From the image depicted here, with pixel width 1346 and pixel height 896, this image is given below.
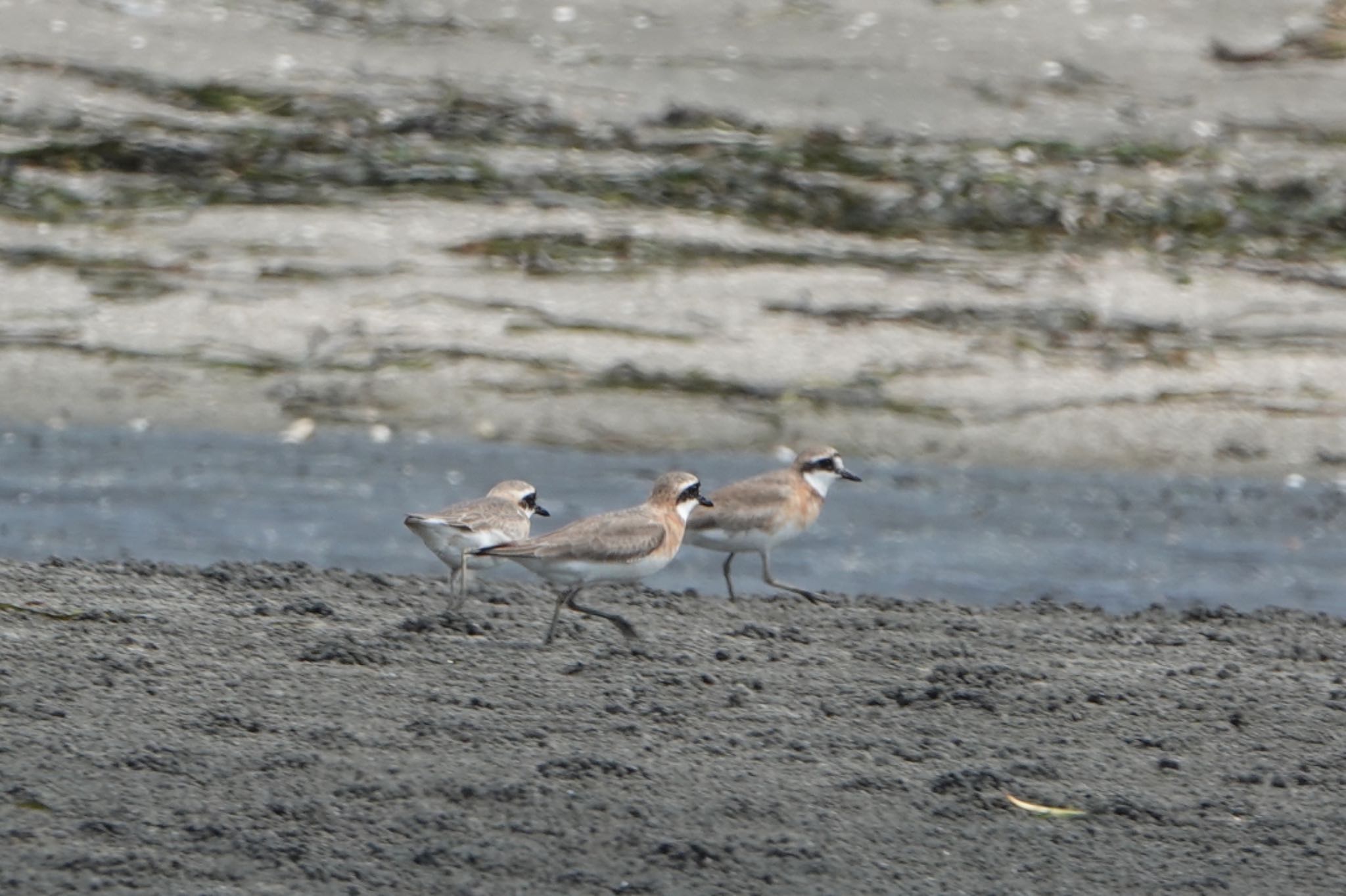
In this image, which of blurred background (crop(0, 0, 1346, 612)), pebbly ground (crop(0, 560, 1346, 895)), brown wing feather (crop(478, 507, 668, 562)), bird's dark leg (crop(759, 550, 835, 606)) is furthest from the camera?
blurred background (crop(0, 0, 1346, 612))

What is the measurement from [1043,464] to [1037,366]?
3.54 feet

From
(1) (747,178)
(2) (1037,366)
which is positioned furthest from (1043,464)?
(1) (747,178)

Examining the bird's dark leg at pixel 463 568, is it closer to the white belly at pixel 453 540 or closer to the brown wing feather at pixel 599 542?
the white belly at pixel 453 540

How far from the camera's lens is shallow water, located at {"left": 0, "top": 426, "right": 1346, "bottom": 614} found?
1006 cm

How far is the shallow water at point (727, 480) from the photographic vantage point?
10062mm

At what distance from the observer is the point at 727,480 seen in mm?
12234

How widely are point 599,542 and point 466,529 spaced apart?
0.69 meters

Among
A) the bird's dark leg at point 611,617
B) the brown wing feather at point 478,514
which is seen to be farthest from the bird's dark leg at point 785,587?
the brown wing feather at point 478,514

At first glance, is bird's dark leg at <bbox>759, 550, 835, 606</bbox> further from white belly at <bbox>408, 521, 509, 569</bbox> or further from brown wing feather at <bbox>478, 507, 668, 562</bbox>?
white belly at <bbox>408, 521, 509, 569</bbox>

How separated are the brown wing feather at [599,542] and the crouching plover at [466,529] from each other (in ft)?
0.69

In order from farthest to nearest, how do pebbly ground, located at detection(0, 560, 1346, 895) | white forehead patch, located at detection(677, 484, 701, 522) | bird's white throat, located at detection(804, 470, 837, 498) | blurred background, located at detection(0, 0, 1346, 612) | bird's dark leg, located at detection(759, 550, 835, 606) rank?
blurred background, located at detection(0, 0, 1346, 612) → bird's white throat, located at detection(804, 470, 837, 498) → bird's dark leg, located at detection(759, 550, 835, 606) → white forehead patch, located at detection(677, 484, 701, 522) → pebbly ground, located at detection(0, 560, 1346, 895)

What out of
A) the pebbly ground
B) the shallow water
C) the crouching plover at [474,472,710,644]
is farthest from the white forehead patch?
the shallow water

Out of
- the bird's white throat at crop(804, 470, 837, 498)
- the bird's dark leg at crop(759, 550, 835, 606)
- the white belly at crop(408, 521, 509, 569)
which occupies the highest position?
the white belly at crop(408, 521, 509, 569)

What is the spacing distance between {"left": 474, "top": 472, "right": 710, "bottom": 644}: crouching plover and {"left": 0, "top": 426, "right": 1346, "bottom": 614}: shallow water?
6.72ft
